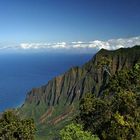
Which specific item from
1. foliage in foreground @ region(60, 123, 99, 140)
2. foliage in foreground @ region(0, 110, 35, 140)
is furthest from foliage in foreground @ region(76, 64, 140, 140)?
foliage in foreground @ region(0, 110, 35, 140)

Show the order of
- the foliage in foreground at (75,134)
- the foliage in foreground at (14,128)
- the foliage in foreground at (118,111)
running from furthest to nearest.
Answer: the foliage in foreground at (118,111), the foliage in foreground at (14,128), the foliage in foreground at (75,134)

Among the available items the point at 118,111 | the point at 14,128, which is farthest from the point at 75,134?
the point at 118,111

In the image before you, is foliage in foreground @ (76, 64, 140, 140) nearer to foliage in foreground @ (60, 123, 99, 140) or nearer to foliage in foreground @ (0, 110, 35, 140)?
foliage in foreground @ (60, 123, 99, 140)

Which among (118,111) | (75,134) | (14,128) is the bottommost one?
(75,134)

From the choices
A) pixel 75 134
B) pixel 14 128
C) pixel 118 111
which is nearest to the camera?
pixel 14 128

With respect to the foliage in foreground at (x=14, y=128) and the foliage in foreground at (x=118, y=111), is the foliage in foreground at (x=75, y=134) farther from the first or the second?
the foliage in foreground at (x=14, y=128)

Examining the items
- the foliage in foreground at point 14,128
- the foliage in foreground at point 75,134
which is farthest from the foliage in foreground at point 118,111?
the foliage in foreground at point 14,128

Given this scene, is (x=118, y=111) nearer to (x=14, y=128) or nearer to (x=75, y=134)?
(x=75, y=134)

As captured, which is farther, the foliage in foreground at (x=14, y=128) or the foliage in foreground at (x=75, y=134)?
the foliage in foreground at (x=14, y=128)
